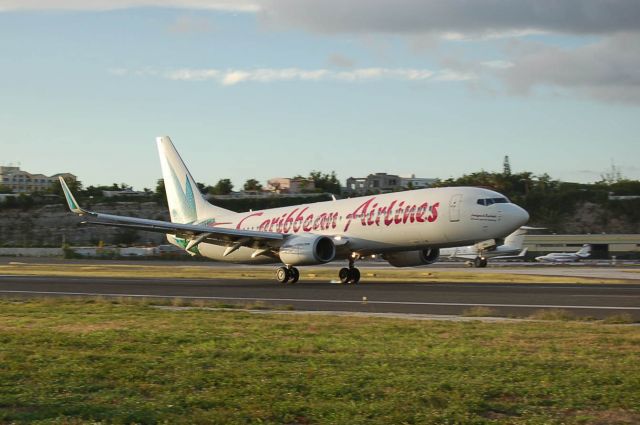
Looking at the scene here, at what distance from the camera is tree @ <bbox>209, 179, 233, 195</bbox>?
169 meters

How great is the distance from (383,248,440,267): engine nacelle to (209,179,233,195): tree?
130 m

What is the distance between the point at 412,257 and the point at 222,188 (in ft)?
436

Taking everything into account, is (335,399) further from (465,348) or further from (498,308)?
(498,308)

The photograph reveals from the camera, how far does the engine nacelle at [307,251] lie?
123 feet

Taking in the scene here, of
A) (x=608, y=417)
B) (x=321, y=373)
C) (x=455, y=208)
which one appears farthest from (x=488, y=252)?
(x=608, y=417)

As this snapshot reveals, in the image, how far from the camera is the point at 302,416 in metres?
8.73

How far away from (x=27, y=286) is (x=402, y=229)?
16154mm

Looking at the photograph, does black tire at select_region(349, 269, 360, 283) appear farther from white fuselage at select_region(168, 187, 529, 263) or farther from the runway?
the runway

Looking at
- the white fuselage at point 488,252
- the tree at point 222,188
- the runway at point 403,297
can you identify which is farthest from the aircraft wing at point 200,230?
the tree at point 222,188

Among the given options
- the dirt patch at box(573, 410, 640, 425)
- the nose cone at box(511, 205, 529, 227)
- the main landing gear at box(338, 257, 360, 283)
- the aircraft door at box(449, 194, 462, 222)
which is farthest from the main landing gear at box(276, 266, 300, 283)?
the dirt patch at box(573, 410, 640, 425)

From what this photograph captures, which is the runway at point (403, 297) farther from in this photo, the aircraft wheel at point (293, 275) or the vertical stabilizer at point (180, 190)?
the vertical stabilizer at point (180, 190)

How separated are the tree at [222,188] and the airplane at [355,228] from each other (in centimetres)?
12400

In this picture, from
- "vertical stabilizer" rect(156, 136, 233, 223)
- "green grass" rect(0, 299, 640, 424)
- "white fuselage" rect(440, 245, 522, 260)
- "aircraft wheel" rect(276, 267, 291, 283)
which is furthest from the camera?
"white fuselage" rect(440, 245, 522, 260)

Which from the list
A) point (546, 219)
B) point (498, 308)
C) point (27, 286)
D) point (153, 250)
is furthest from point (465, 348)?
point (546, 219)
